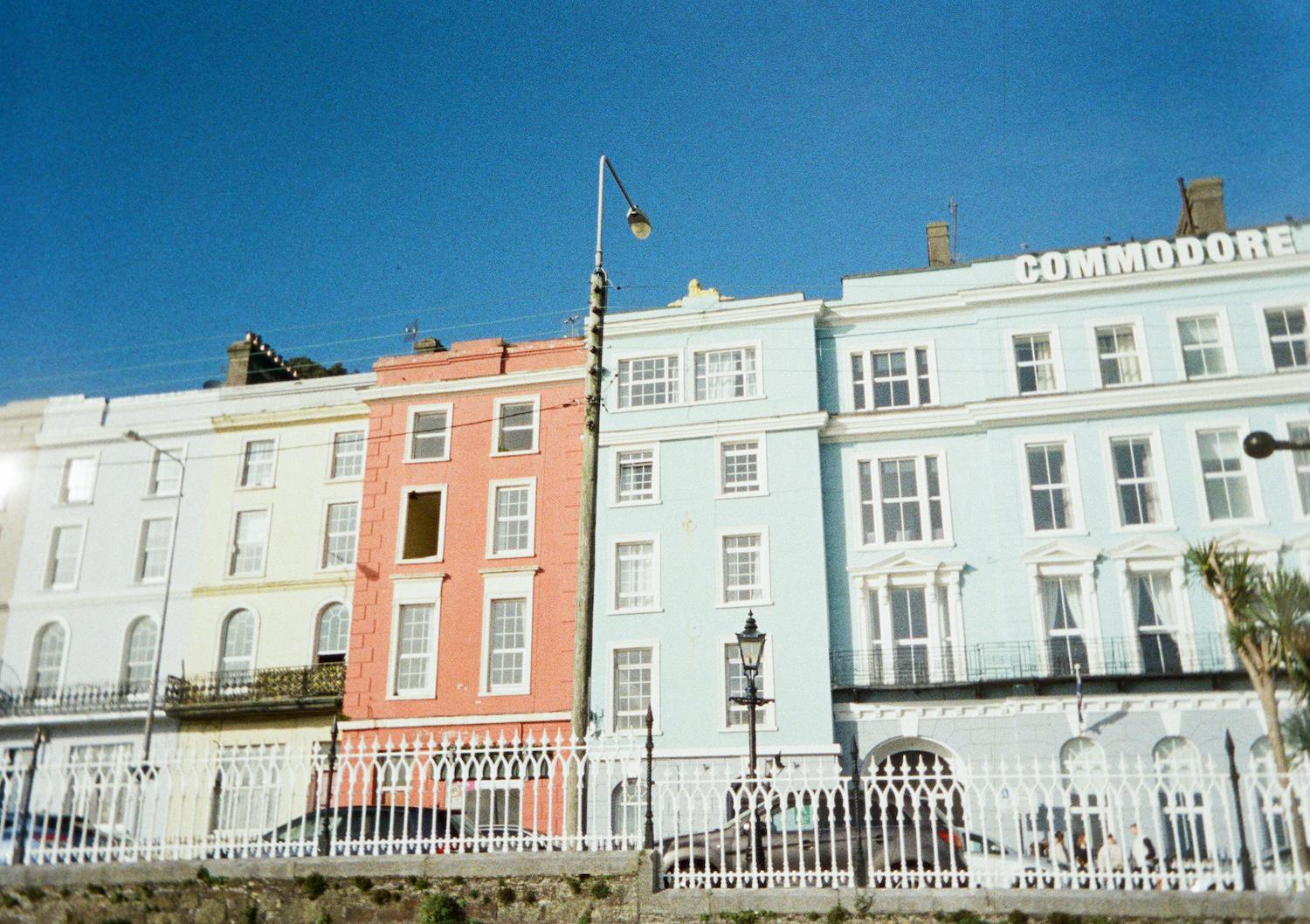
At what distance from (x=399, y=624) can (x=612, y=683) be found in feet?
19.5

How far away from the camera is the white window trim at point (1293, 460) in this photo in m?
24.5

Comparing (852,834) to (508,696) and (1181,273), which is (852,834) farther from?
(1181,273)

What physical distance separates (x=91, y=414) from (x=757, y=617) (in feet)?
61.0

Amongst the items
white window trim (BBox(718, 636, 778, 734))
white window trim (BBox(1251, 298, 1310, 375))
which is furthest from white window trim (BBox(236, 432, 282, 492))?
white window trim (BBox(1251, 298, 1310, 375))

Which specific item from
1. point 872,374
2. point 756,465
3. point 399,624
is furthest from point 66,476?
point 872,374

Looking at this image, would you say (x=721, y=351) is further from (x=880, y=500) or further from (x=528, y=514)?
(x=528, y=514)

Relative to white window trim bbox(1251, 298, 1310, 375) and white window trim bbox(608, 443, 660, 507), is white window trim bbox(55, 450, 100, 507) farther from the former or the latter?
white window trim bbox(1251, 298, 1310, 375)

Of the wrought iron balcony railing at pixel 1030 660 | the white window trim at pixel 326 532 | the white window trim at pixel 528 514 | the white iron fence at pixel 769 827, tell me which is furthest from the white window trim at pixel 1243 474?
the white window trim at pixel 326 532

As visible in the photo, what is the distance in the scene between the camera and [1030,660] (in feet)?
84.9

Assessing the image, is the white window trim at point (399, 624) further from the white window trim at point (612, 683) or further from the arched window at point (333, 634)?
the white window trim at point (612, 683)

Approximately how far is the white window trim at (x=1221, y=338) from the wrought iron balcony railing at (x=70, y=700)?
26608mm

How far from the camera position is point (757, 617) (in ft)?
90.1

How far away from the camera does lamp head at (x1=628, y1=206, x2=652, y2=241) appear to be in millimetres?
17594

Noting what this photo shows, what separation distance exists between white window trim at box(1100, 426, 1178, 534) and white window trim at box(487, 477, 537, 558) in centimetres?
1407
